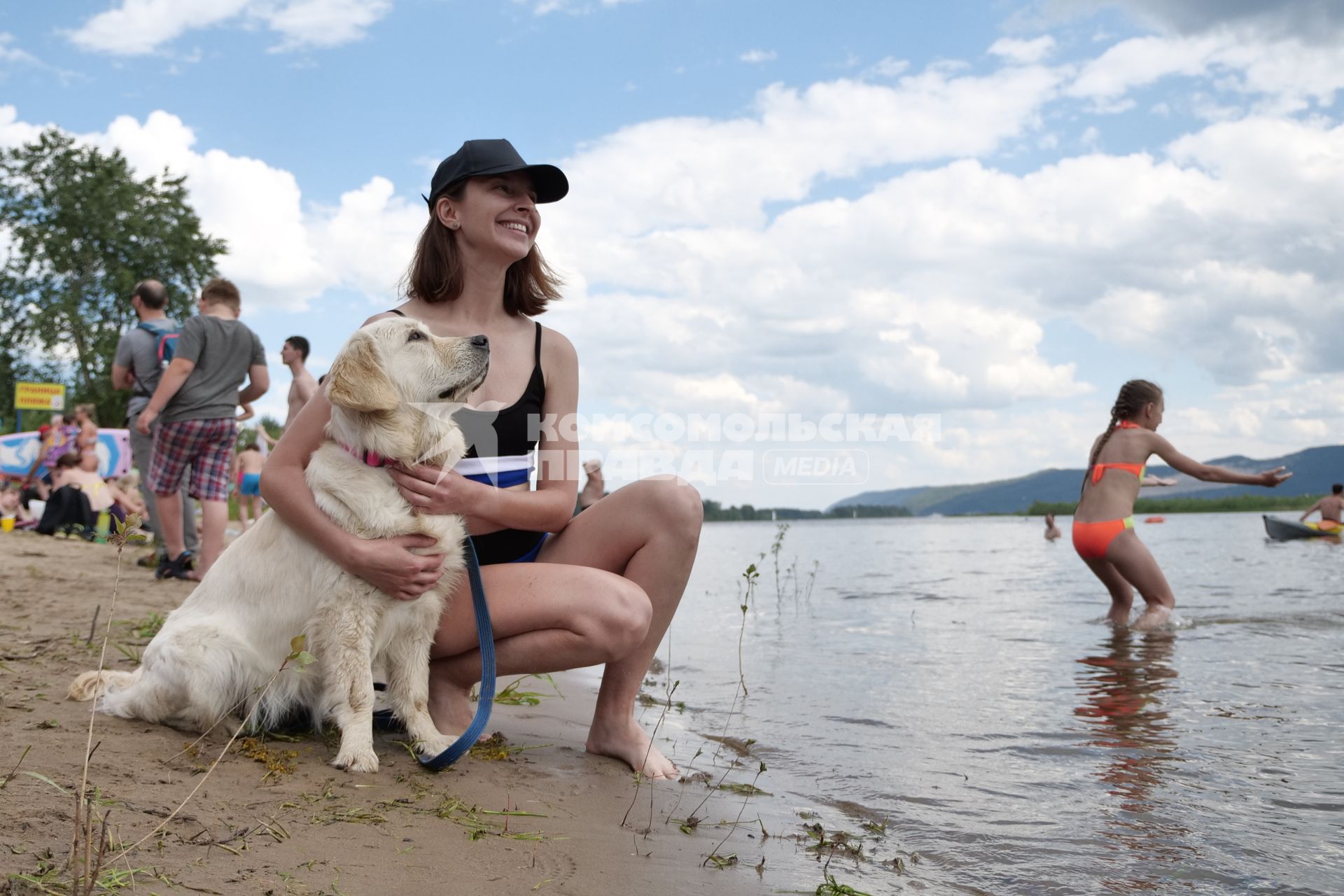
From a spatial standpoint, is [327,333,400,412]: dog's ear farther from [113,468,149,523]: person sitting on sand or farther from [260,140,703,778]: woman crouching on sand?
[113,468,149,523]: person sitting on sand

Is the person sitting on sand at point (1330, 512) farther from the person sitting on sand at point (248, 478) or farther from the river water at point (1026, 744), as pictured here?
the person sitting on sand at point (248, 478)

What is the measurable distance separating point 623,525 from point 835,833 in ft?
4.21

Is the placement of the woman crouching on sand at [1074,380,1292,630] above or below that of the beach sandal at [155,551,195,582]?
above

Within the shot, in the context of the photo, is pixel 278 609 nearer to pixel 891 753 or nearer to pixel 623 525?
pixel 623 525

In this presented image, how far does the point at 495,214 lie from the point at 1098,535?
644 centimetres

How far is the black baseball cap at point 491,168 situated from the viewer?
3398 millimetres

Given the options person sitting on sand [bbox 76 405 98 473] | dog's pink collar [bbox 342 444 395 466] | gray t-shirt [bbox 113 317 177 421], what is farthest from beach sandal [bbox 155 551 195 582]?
person sitting on sand [bbox 76 405 98 473]

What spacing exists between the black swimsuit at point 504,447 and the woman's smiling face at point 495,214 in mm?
360

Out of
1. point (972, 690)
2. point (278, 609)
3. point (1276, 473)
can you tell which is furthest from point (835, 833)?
point (1276, 473)

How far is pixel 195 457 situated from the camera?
7.80 metres

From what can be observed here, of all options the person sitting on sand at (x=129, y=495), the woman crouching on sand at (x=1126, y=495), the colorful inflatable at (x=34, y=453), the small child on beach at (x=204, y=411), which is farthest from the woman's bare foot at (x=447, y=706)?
the colorful inflatable at (x=34, y=453)

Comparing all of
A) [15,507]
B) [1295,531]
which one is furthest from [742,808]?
[1295,531]

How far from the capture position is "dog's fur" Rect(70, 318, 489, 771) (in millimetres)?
3080

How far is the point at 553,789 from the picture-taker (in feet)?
9.88
